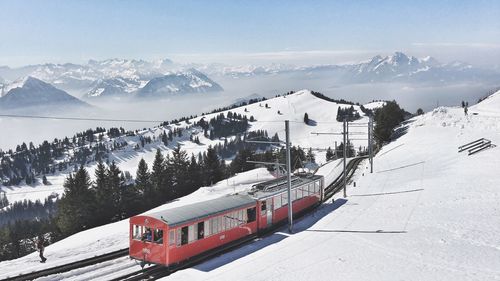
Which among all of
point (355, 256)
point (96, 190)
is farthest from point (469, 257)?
point (96, 190)

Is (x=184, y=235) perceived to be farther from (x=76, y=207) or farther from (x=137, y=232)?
(x=76, y=207)

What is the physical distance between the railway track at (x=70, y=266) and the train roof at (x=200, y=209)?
5.21 metres

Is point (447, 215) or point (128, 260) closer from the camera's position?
point (128, 260)

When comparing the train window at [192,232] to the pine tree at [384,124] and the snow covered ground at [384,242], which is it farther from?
the pine tree at [384,124]

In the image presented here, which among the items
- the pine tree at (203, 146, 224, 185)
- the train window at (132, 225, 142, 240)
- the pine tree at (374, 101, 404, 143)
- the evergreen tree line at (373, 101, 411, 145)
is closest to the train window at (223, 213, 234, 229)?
the train window at (132, 225, 142, 240)

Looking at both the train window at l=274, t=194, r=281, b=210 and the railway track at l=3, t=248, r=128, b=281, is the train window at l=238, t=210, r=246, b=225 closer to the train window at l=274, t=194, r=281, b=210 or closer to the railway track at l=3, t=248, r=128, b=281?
the train window at l=274, t=194, r=281, b=210

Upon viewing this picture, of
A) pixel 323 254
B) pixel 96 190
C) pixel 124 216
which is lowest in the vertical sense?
pixel 124 216

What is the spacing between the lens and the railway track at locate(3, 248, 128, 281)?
24781 millimetres

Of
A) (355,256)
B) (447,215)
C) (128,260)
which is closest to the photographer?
(355,256)

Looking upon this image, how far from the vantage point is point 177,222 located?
2541 cm

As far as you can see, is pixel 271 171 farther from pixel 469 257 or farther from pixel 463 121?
pixel 469 257

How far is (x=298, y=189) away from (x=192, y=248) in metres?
15.5

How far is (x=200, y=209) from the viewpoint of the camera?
91.7ft

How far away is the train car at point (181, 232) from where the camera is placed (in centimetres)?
2533
